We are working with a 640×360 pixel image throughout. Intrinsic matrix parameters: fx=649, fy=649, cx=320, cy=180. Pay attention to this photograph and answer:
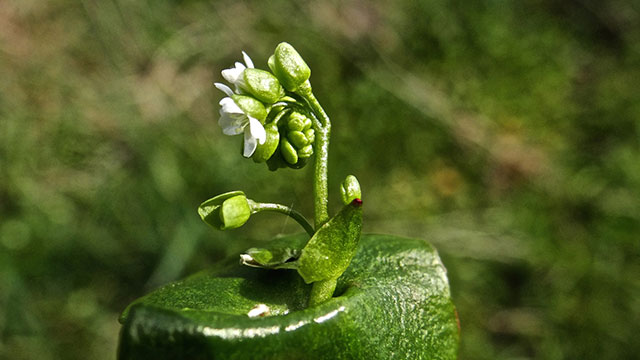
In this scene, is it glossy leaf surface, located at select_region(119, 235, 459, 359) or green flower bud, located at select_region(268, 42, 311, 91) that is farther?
green flower bud, located at select_region(268, 42, 311, 91)

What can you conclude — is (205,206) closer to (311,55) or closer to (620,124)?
(311,55)

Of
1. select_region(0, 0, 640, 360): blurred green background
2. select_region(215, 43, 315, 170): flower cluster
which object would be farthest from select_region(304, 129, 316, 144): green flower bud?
select_region(0, 0, 640, 360): blurred green background

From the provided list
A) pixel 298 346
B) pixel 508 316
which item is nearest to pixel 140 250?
pixel 508 316

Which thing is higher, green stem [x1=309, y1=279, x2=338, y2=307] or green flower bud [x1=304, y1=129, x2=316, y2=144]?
green flower bud [x1=304, y1=129, x2=316, y2=144]

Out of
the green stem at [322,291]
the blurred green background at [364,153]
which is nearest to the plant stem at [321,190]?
the green stem at [322,291]

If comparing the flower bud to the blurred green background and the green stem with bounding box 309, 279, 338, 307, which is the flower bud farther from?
the blurred green background

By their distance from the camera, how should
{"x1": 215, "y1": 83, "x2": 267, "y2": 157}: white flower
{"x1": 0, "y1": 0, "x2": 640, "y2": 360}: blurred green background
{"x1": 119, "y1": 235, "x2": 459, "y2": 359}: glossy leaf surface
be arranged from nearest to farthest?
{"x1": 119, "y1": 235, "x2": 459, "y2": 359}: glossy leaf surface → {"x1": 215, "y1": 83, "x2": 267, "y2": 157}: white flower → {"x1": 0, "y1": 0, "x2": 640, "y2": 360}: blurred green background

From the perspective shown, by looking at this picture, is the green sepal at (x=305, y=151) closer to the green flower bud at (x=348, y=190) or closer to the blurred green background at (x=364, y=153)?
the green flower bud at (x=348, y=190)

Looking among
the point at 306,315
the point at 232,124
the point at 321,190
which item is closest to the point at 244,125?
the point at 232,124
